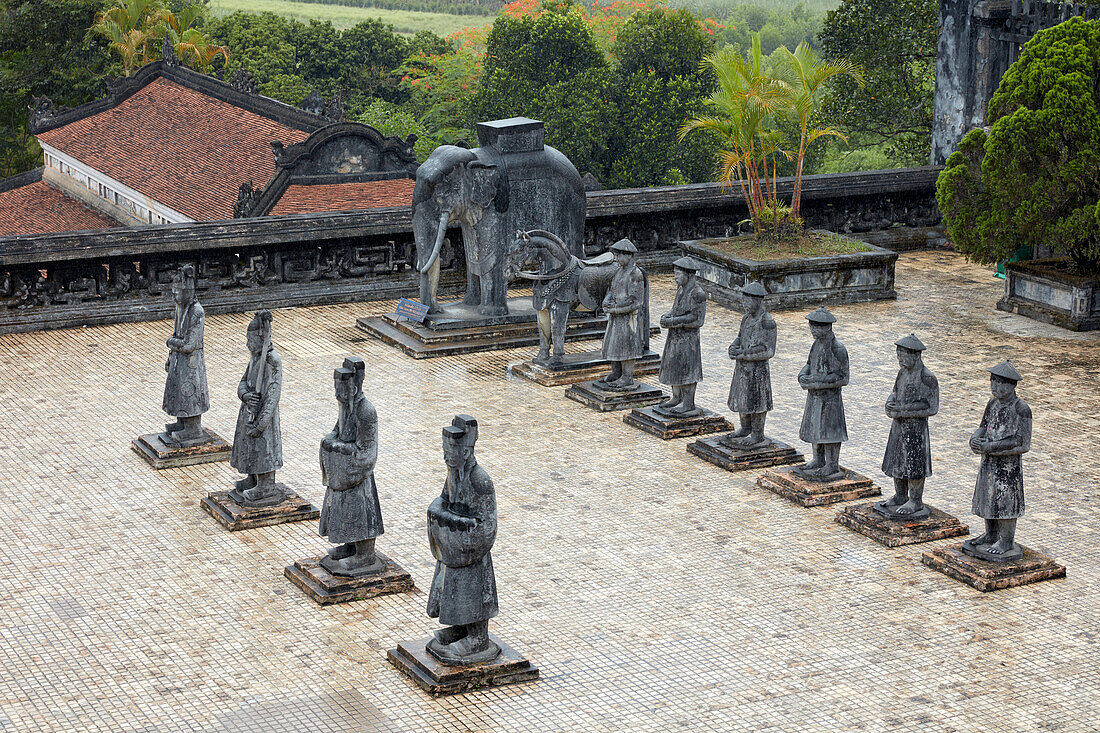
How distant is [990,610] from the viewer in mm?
10211

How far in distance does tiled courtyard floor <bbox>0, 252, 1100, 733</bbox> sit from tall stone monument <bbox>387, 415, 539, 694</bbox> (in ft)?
0.49

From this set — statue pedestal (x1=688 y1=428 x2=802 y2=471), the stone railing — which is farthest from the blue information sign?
statue pedestal (x1=688 y1=428 x2=802 y2=471)

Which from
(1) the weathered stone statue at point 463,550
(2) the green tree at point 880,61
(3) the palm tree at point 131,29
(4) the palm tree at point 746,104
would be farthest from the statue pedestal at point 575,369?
(3) the palm tree at point 131,29

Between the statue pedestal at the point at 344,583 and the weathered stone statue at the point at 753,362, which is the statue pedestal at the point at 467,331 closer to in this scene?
the weathered stone statue at the point at 753,362

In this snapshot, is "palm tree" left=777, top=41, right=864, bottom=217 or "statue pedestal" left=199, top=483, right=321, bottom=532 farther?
"palm tree" left=777, top=41, right=864, bottom=217

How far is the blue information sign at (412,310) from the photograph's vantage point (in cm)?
1686

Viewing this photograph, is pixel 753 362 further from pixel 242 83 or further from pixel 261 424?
pixel 242 83

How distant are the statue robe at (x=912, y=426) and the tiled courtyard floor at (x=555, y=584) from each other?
73 centimetres

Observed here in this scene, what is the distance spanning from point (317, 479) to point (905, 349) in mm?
5160

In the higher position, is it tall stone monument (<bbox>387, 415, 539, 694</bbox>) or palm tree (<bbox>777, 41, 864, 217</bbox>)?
palm tree (<bbox>777, 41, 864, 217</bbox>)

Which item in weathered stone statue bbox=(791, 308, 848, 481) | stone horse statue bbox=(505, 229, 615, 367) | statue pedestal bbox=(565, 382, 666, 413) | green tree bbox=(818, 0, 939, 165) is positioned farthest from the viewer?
green tree bbox=(818, 0, 939, 165)

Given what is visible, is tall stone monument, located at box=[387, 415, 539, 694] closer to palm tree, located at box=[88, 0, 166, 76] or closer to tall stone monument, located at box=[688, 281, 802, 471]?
tall stone monument, located at box=[688, 281, 802, 471]

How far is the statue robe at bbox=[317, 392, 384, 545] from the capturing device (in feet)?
33.7

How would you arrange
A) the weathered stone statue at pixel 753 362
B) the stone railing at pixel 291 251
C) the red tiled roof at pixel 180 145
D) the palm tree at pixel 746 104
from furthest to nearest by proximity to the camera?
the red tiled roof at pixel 180 145 < the palm tree at pixel 746 104 < the stone railing at pixel 291 251 < the weathered stone statue at pixel 753 362
